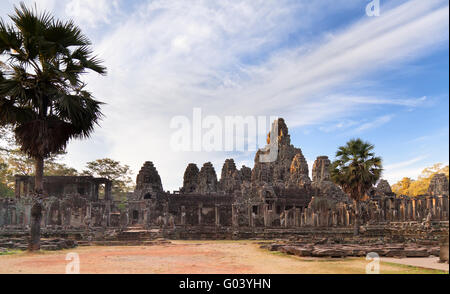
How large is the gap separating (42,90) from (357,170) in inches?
789

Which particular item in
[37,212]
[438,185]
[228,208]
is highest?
[438,185]

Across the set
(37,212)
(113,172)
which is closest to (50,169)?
(113,172)

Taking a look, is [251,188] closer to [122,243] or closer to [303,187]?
[303,187]

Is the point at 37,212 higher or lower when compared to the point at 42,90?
lower

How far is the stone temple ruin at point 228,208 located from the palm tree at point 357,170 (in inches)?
147

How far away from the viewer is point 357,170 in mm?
25609

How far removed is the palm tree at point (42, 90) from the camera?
14.8m

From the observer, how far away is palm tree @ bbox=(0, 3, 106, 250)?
48.5 ft

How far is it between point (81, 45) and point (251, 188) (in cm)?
2569

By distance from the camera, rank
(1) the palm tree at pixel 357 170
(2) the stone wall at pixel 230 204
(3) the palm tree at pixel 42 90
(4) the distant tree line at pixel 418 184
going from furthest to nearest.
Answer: (4) the distant tree line at pixel 418 184, (2) the stone wall at pixel 230 204, (1) the palm tree at pixel 357 170, (3) the palm tree at pixel 42 90

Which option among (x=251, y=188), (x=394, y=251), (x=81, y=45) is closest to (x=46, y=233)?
(x=81, y=45)

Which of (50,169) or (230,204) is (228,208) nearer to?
(230,204)

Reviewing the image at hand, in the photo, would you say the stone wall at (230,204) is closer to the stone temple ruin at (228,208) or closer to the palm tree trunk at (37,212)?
the stone temple ruin at (228,208)

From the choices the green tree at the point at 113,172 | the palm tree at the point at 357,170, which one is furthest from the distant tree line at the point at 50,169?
the palm tree at the point at 357,170
